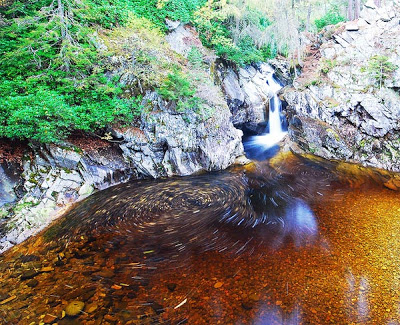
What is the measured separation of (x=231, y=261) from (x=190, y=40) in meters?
13.4

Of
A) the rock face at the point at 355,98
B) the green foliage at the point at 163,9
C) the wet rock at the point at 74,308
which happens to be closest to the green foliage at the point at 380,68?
the rock face at the point at 355,98

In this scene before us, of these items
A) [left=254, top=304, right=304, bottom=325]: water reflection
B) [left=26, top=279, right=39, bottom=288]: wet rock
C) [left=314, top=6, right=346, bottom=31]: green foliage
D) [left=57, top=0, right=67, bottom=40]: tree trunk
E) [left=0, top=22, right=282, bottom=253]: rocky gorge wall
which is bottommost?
[left=254, top=304, right=304, bottom=325]: water reflection

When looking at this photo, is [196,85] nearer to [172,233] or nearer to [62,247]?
[172,233]

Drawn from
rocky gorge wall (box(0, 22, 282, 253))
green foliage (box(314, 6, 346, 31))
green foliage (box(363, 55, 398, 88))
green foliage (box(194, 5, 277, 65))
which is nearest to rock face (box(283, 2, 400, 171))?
green foliage (box(363, 55, 398, 88))

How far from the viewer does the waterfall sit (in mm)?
15141

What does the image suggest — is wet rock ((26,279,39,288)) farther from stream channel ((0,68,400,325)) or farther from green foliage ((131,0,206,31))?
green foliage ((131,0,206,31))

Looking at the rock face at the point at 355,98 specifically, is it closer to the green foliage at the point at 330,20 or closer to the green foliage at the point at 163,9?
the green foliage at the point at 330,20

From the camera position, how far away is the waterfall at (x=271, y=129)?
15.1m

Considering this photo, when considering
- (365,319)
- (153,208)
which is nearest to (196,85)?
(153,208)

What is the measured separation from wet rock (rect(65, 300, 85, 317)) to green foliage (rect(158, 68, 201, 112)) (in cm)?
805

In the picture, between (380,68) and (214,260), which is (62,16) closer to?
(214,260)

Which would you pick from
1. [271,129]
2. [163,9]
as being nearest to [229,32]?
[163,9]

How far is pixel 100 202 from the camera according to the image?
26.6 feet

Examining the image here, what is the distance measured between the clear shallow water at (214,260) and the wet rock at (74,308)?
116mm
